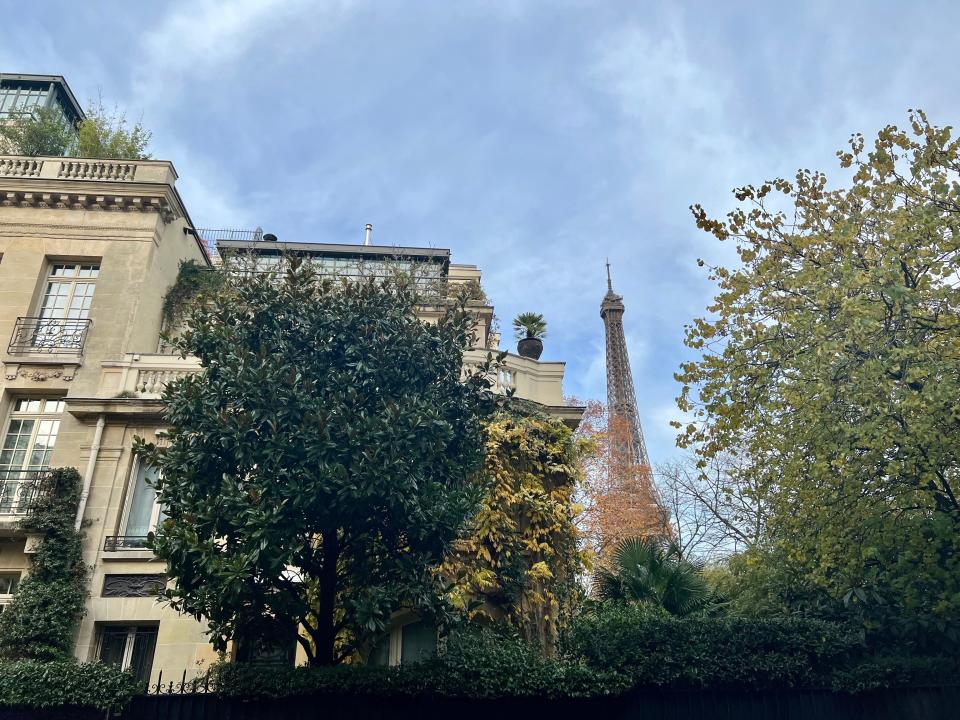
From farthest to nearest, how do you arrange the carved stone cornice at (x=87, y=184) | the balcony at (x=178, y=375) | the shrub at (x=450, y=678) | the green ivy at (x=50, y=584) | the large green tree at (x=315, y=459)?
the carved stone cornice at (x=87, y=184)
the balcony at (x=178, y=375)
the green ivy at (x=50, y=584)
the shrub at (x=450, y=678)
the large green tree at (x=315, y=459)

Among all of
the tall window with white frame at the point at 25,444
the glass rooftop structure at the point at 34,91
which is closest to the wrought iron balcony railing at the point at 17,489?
the tall window with white frame at the point at 25,444

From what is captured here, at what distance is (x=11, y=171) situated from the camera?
17297 mm

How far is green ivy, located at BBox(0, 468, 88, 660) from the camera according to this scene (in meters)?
12.3

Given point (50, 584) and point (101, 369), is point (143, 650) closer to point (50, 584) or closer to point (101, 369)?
point (50, 584)

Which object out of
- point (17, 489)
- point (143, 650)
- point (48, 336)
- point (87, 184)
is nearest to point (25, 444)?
point (17, 489)

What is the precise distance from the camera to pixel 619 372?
56.2 m

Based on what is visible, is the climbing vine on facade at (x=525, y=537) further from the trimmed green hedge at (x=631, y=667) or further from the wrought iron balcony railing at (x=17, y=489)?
the wrought iron balcony railing at (x=17, y=489)

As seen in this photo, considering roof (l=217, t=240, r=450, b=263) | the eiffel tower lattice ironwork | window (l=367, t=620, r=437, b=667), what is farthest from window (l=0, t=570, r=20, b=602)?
the eiffel tower lattice ironwork

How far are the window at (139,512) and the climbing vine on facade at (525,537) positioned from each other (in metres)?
6.67

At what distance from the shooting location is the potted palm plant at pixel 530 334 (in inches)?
632

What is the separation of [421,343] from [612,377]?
47.4 meters

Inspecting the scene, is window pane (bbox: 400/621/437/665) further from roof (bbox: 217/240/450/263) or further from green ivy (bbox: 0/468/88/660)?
roof (bbox: 217/240/450/263)

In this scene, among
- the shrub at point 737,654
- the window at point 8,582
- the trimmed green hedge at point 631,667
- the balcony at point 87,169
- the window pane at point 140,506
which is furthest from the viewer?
the balcony at point 87,169

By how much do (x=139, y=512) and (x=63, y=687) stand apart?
516 cm
